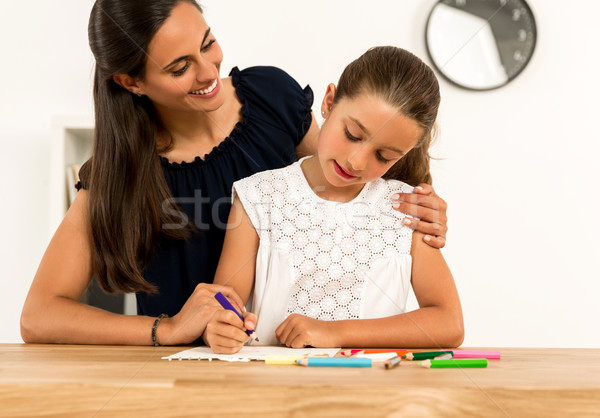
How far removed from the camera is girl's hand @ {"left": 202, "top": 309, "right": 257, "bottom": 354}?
0.84m

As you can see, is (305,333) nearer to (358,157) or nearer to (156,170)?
(358,157)

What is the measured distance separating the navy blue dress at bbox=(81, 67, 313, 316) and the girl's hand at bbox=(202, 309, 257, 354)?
415mm

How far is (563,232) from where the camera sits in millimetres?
2695

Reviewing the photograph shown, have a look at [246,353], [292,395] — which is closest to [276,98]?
[246,353]

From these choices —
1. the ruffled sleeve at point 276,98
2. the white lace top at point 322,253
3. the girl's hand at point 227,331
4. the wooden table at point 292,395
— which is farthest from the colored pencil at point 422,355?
the ruffled sleeve at point 276,98

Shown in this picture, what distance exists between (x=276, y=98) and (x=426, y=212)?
46cm

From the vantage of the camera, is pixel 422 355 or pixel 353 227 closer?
pixel 422 355

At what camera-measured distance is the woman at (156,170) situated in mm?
1137

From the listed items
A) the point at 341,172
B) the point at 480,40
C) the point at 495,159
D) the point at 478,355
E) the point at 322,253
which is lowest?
the point at 478,355

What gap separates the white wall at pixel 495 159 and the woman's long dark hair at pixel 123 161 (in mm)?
1424

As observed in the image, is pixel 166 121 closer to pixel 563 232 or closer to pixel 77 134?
pixel 77 134

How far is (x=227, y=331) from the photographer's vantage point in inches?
33.7

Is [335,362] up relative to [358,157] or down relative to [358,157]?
down

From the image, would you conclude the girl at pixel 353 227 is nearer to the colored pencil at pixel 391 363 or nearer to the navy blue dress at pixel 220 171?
the navy blue dress at pixel 220 171
